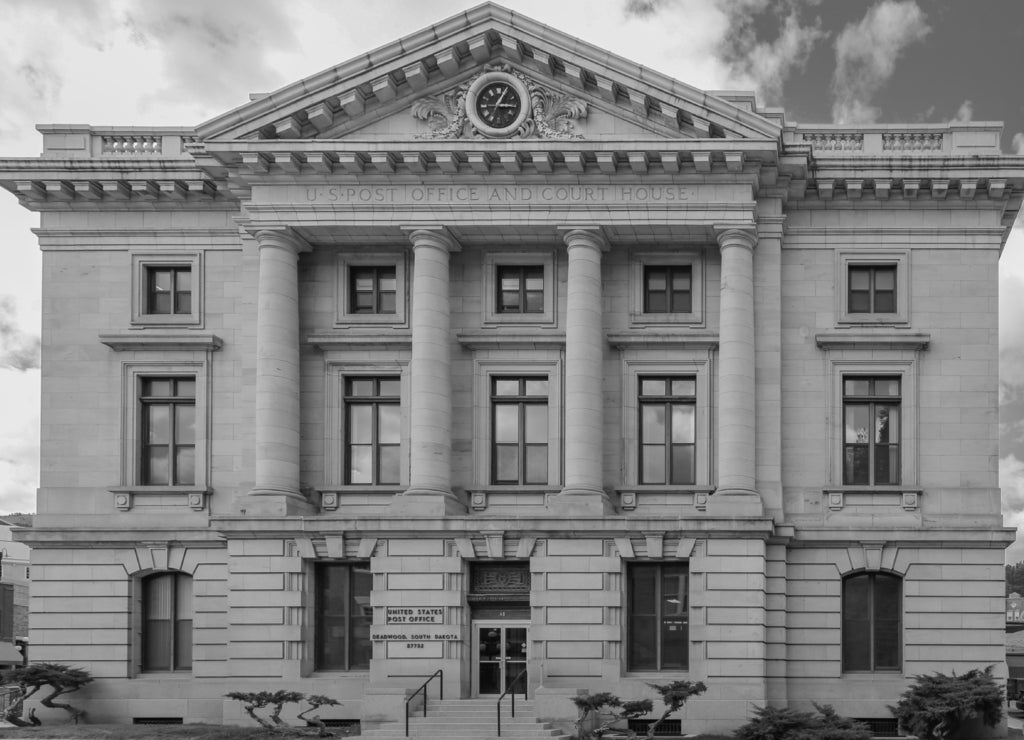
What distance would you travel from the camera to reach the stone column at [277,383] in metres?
38.4

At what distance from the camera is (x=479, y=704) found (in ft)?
118

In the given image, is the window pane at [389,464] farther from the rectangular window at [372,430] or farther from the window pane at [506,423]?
the window pane at [506,423]

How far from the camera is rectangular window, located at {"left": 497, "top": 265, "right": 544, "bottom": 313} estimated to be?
40469 mm

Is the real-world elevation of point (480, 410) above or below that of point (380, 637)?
above

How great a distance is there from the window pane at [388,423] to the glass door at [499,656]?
227 inches

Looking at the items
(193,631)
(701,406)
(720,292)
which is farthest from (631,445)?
(193,631)

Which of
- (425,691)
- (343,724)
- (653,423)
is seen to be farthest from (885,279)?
(343,724)

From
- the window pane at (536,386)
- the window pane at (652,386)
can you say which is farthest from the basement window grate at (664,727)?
the window pane at (536,386)

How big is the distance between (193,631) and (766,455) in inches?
641

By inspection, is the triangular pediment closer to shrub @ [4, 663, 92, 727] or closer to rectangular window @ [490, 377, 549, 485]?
rectangular window @ [490, 377, 549, 485]

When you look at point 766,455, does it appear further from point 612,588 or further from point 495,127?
point 495,127

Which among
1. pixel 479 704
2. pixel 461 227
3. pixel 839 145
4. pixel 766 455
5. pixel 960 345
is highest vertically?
pixel 839 145

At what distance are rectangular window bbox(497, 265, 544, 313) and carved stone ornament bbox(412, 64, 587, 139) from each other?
3.94 m

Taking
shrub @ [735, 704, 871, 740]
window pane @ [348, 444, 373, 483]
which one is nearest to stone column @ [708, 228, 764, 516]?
shrub @ [735, 704, 871, 740]
